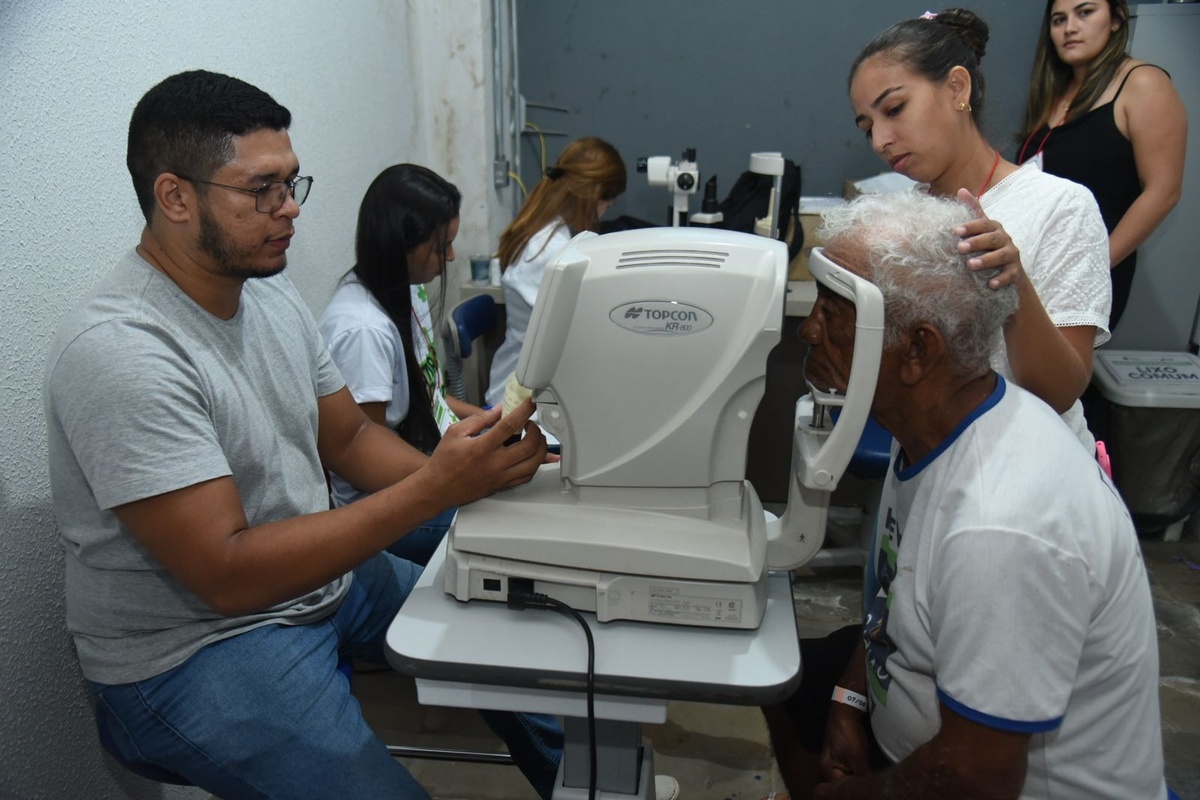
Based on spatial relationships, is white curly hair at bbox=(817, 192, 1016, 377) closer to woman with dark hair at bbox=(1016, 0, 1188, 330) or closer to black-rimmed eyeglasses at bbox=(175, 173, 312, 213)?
black-rimmed eyeglasses at bbox=(175, 173, 312, 213)

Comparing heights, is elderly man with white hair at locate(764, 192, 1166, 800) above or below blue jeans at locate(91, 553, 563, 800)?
above

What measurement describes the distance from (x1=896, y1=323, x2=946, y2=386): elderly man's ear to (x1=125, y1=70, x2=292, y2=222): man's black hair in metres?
0.86

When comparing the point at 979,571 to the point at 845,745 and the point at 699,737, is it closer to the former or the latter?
the point at 845,745

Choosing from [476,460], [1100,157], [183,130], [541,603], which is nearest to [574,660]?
[541,603]

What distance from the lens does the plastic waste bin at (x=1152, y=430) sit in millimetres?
2775

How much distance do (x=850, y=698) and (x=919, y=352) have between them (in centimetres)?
51

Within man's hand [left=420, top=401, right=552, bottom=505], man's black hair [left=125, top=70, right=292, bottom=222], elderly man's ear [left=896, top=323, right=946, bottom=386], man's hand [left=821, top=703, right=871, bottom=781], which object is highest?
man's black hair [left=125, top=70, right=292, bottom=222]

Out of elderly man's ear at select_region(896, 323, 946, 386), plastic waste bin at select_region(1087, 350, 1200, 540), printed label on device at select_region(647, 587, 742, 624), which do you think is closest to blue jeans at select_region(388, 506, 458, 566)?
printed label on device at select_region(647, 587, 742, 624)

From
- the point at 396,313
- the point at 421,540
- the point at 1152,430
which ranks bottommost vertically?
the point at 1152,430

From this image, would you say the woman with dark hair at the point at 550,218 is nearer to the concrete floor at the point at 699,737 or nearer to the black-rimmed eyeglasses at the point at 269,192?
the concrete floor at the point at 699,737

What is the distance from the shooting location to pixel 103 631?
1.15 metres

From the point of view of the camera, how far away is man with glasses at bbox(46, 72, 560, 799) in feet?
3.35

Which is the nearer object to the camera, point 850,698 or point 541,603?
point 541,603

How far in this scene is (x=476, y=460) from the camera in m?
1.06
